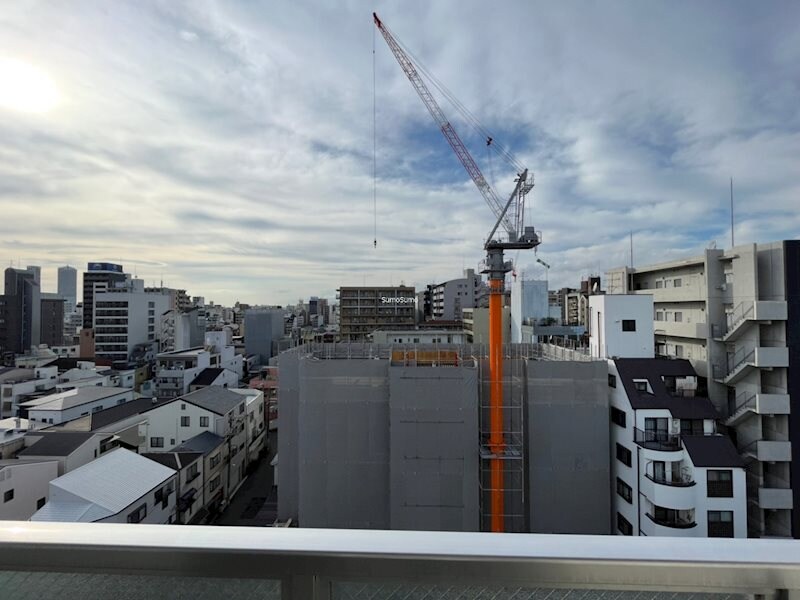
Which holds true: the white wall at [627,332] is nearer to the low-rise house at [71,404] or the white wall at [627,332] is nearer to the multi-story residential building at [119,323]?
the low-rise house at [71,404]

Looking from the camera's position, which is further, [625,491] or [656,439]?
[625,491]

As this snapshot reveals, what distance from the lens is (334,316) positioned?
78.6 m

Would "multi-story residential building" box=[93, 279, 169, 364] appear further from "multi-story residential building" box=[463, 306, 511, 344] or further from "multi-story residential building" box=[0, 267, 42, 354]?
"multi-story residential building" box=[463, 306, 511, 344]

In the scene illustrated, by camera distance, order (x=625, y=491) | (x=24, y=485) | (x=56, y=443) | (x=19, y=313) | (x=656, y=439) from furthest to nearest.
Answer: (x=19, y=313), (x=56, y=443), (x=24, y=485), (x=625, y=491), (x=656, y=439)

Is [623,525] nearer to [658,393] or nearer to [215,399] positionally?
[658,393]

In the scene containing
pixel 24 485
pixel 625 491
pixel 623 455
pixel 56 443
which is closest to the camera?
pixel 625 491

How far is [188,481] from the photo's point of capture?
469 inches

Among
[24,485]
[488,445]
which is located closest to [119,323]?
[24,485]

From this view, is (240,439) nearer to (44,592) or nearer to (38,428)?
(38,428)

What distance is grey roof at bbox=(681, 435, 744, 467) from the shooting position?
8406mm

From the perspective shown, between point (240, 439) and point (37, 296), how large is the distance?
37597mm

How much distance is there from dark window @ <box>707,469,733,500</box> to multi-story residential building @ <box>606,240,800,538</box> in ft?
7.92

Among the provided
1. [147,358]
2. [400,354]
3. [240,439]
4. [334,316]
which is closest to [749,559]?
[400,354]

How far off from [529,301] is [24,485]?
28.6 metres
